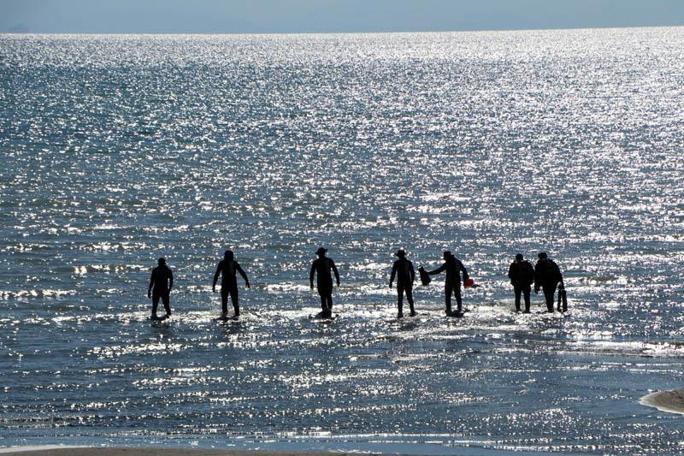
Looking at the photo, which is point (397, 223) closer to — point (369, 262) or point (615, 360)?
point (369, 262)

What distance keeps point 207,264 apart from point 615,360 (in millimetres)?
15853

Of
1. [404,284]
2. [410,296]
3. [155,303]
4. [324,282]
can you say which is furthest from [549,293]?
[155,303]

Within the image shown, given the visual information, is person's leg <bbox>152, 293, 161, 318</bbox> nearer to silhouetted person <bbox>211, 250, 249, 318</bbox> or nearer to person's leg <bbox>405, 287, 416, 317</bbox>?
silhouetted person <bbox>211, 250, 249, 318</bbox>

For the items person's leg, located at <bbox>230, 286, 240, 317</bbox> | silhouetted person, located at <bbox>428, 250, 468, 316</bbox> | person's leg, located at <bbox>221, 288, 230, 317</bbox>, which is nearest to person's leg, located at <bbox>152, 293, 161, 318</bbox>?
person's leg, located at <bbox>221, 288, 230, 317</bbox>

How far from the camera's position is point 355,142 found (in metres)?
80.1

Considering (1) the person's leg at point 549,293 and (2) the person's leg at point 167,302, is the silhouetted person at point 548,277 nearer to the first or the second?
(1) the person's leg at point 549,293

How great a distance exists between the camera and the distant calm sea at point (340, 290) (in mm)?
19391

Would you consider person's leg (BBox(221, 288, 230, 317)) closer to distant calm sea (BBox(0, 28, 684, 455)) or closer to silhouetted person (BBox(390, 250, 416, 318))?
distant calm sea (BBox(0, 28, 684, 455))

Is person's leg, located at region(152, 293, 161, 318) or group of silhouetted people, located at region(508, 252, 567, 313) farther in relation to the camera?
person's leg, located at region(152, 293, 161, 318)

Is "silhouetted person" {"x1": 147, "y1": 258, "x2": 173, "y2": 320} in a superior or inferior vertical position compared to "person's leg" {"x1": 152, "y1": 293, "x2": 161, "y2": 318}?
superior

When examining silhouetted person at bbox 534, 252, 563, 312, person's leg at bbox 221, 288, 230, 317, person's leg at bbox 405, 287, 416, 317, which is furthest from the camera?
person's leg at bbox 221, 288, 230, 317

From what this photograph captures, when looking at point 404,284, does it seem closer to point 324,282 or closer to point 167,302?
point 324,282

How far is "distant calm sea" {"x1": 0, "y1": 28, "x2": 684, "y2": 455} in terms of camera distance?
63.6 feet

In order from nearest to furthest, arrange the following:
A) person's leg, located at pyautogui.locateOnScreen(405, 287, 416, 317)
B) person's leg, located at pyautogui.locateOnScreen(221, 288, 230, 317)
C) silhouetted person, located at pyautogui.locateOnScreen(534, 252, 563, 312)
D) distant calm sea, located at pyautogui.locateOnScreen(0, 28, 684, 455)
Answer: distant calm sea, located at pyautogui.locateOnScreen(0, 28, 684, 455) → silhouetted person, located at pyautogui.locateOnScreen(534, 252, 563, 312) → person's leg, located at pyautogui.locateOnScreen(405, 287, 416, 317) → person's leg, located at pyautogui.locateOnScreen(221, 288, 230, 317)
